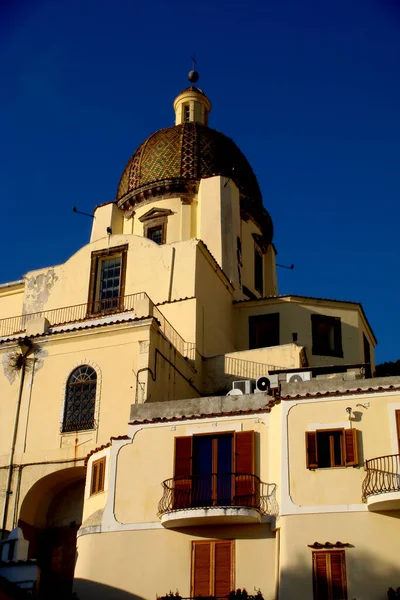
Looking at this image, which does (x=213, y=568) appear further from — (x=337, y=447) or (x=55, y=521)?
(x=55, y=521)

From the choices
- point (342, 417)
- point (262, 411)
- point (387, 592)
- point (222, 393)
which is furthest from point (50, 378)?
point (387, 592)

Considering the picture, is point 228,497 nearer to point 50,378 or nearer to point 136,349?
point 136,349

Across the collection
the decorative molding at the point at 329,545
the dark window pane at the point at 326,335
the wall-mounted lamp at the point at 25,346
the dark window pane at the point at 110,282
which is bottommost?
the decorative molding at the point at 329,545

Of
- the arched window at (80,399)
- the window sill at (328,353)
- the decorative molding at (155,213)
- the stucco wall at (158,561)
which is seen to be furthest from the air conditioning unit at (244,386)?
the decorative molding at (155,213)

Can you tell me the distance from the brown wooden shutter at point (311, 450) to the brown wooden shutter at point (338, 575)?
227cm

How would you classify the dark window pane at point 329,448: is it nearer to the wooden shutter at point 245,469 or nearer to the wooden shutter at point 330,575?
the wooden shutter at point 245,469

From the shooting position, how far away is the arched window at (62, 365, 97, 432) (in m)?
28.8

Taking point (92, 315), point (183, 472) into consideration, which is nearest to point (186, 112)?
point (92, 315)

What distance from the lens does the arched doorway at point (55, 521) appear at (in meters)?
27.5

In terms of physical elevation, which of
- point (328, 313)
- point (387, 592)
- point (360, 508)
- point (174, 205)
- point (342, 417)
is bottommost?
point (387, 592)

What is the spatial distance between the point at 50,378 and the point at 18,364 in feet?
4.78

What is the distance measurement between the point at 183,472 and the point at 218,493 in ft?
3.88

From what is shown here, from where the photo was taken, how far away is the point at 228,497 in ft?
75.3

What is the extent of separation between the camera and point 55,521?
2889 centimetres
